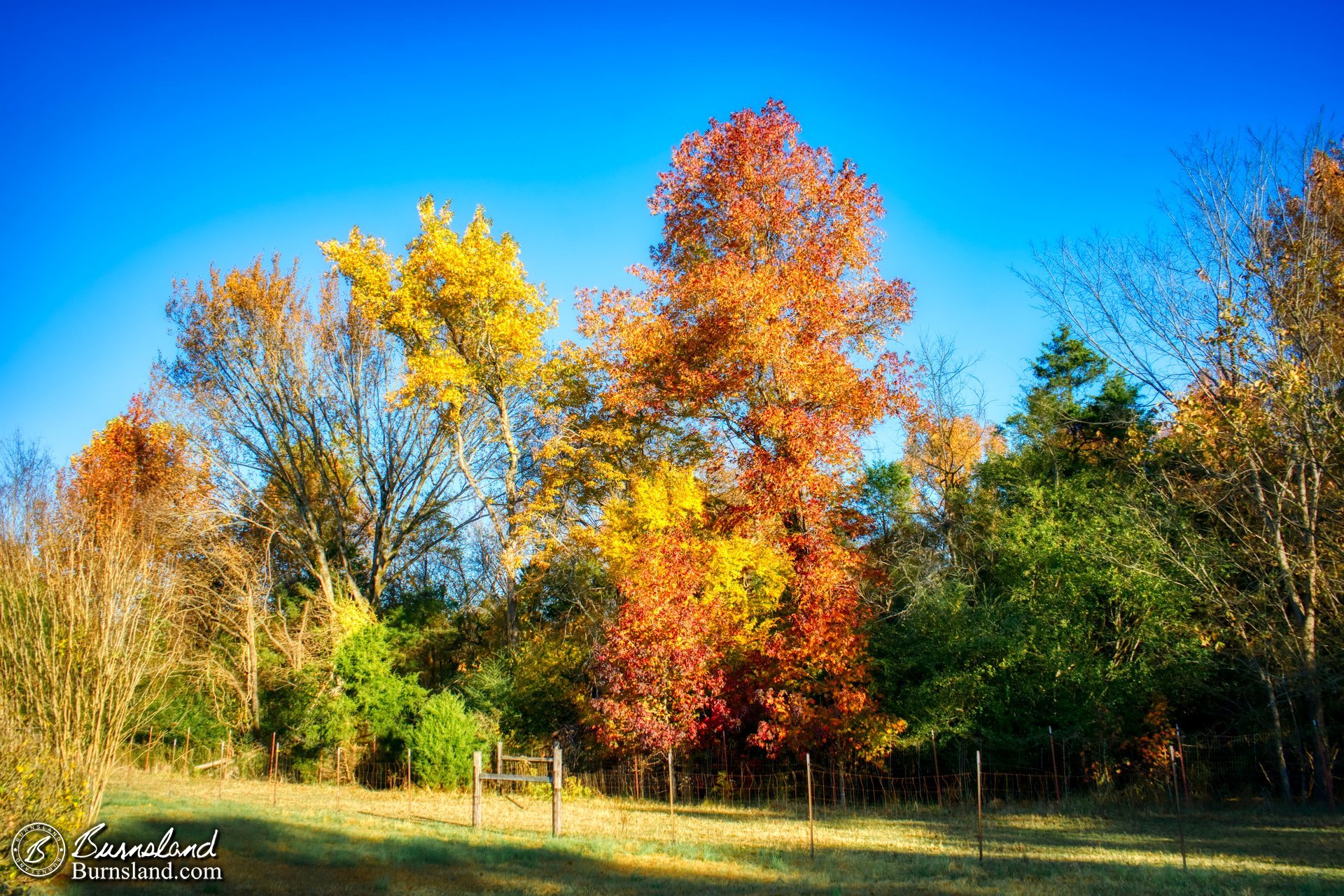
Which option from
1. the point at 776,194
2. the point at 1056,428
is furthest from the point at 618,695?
the point at 1056,428

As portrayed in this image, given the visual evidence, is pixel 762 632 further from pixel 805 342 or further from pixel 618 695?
pixel 805 342

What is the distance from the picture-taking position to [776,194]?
20.3 metres

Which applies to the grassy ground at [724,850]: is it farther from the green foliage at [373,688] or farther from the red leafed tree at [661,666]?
the green foliage at [373,688]

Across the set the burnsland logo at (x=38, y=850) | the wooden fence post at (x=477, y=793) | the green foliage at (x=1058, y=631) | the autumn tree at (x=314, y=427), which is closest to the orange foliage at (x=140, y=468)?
the autumn tree at (x=314, y=427)

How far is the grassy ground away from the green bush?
143 inches

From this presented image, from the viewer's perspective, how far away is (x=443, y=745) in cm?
2027

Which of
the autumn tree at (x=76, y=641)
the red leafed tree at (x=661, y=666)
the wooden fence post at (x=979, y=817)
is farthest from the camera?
the red leafed tree at (x=661, y=666)

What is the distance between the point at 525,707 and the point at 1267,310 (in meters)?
18.8

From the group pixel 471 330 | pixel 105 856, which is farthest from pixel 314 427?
pixel 105 856

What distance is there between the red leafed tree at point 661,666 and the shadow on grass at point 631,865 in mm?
6101

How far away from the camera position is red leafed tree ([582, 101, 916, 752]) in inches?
731

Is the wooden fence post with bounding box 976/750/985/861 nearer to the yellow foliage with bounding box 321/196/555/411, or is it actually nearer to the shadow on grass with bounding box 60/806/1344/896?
the shadow on grass with bounding box 60/806/1344/896

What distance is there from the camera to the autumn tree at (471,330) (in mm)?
23953

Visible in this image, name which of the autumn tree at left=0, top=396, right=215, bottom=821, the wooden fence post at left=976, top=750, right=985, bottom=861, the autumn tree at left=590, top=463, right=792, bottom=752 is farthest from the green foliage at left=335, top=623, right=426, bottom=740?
the wooden fence post at left=976, top=750, right=985, bottom=861
